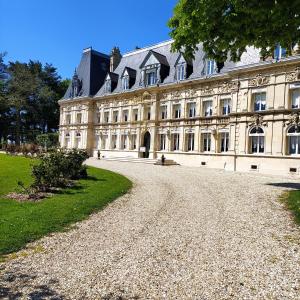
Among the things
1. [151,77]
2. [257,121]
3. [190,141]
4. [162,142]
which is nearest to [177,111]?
[190,141]

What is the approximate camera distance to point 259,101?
28266 mm

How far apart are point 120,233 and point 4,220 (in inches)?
126

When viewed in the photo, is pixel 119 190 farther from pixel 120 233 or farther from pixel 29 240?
pixel 29 240

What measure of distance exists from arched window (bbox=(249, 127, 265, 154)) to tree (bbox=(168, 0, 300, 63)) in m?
18.1

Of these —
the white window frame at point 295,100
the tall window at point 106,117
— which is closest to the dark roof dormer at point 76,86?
the tall window at point 106,117

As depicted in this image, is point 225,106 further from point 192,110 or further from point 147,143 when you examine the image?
point 147,143

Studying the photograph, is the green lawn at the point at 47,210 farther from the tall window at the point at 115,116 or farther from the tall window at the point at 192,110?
the tall window at the point at 115,116

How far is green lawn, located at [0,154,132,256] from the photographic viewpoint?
26.1 feet

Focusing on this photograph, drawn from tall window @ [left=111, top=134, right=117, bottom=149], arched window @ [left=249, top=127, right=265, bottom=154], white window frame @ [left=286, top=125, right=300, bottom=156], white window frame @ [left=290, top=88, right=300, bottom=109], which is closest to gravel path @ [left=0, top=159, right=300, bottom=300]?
white window frame @ [left=286, top=125, right=300, bottom=156]

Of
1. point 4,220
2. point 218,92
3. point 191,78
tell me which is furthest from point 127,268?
point 191,78

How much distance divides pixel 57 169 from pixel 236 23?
9808 millimetres

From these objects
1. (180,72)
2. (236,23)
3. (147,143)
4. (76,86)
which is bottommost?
(147,143)

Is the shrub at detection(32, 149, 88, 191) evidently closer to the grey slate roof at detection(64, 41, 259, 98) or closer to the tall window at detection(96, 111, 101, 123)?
the grey slate roof at detection(64, 41, 259, 98)

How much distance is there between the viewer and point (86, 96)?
4603 cm
